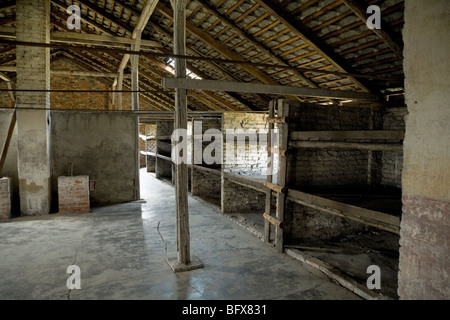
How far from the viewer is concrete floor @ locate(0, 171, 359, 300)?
3.67 m

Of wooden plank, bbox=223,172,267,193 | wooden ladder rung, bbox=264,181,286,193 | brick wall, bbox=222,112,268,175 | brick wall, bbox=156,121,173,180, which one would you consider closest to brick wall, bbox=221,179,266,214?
wooden plank, bbox=223,172,267,193

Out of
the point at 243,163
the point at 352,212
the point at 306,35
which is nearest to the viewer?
the point at 352,212

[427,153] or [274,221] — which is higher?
[427,153]

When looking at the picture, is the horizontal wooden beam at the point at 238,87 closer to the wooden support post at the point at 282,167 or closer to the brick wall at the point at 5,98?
the wooden support post at the point at 282,167

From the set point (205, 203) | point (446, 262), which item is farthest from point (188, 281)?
point (205, 203)

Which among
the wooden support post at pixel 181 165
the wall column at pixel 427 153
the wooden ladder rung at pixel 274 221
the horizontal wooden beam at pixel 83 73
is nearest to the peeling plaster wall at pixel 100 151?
the wooden support post at pixel 181 165

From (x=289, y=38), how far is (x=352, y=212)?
414cm

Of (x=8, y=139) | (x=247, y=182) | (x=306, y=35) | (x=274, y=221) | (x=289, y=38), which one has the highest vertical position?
(x=289, y=38)

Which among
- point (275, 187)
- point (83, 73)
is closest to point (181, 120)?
point (275, 187)

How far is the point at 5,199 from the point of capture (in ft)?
22.6

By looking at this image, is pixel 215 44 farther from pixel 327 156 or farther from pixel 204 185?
pixel 204 185

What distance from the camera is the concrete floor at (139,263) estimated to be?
12.0ft

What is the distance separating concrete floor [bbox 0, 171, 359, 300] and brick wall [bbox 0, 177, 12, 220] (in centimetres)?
40

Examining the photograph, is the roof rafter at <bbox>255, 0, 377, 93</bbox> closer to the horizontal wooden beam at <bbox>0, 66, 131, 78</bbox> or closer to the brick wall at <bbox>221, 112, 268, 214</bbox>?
the brick wall at <bbox>221, 112, 268, 214</bbox>
